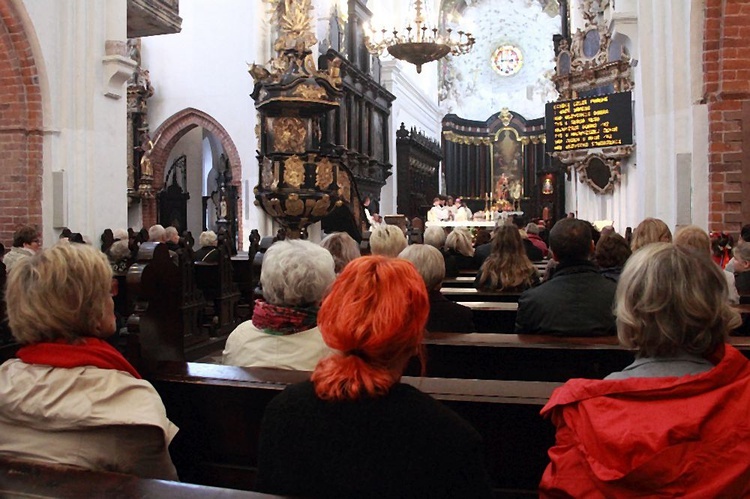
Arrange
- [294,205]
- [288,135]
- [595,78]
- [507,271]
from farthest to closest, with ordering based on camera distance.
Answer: [595,78]
[288,135]
[294,205]
[507,271]

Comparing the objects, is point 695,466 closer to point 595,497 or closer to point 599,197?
point 595,497

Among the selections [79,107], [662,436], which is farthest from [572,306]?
[79,107]

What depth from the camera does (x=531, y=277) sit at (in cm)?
531

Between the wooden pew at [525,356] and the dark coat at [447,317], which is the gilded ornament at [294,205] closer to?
the dark coat at [447,317]

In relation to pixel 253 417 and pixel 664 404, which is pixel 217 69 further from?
pixel 664 404

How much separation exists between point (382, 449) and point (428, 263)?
2432 millimetres

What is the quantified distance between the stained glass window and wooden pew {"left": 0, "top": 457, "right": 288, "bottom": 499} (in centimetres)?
2888

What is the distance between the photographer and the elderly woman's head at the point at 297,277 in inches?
107

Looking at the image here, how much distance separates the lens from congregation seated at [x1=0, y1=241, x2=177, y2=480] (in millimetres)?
1929

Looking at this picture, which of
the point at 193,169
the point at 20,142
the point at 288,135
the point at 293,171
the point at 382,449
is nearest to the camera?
the point at 382,449

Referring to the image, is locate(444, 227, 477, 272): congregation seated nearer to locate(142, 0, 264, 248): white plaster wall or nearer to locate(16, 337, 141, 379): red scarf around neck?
locate(16, 337, 141, 379): red scarf around neck

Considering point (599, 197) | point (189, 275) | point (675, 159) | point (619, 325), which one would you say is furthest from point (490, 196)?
point (619, 325)

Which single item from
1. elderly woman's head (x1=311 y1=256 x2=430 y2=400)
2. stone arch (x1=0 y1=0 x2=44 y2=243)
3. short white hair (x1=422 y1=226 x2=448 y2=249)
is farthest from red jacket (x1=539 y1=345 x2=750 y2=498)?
stone arch (x1=0 y1=0 x2=44 y2=243)

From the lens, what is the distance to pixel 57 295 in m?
1.99
